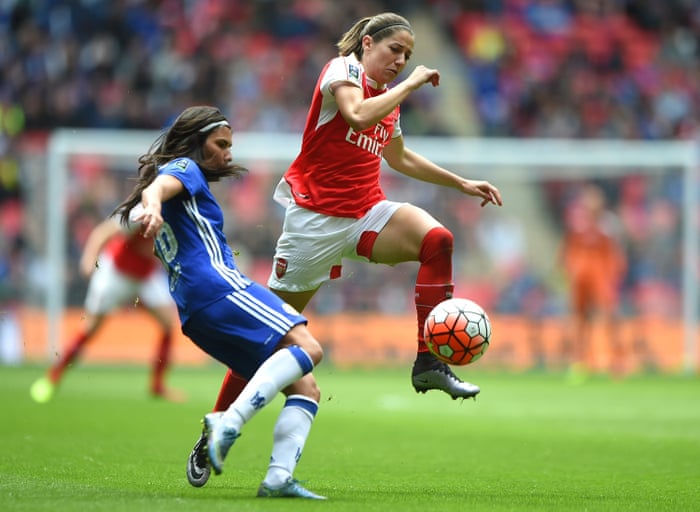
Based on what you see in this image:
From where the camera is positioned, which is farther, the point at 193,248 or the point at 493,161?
the point at 493,161

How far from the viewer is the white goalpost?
19594 mm

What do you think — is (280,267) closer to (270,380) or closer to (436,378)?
(436,378)

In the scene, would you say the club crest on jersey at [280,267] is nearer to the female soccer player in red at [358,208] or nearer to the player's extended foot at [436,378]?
the female soccer player in red at [358,208]

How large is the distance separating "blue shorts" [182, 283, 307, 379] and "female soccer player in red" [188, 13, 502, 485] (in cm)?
121

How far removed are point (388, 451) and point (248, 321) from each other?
336cm

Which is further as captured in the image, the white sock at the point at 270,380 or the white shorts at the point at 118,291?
Answer: the white shorts at the point at 118,291

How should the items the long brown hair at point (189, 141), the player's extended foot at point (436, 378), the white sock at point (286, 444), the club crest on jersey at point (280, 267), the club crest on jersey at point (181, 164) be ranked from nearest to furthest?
the white sock at point (286, 444), the club crest on jersey at point (181, 164), the long brown hair at point (189, 141), the player's extended foot at point (436, 378), the club crest on jersey at point (280, 267)

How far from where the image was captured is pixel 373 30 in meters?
7.27

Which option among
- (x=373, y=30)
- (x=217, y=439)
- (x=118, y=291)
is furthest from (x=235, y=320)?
(x=118, y=291)

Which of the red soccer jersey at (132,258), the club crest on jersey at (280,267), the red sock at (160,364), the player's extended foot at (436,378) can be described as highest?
the club crest on jersey at (280,267)

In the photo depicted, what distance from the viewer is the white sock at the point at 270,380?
5.76m

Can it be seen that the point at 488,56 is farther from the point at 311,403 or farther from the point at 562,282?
the point at 311,403

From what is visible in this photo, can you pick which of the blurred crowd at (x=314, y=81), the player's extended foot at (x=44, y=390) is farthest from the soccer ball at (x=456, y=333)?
the blurred crowd at (x=314, y=81)

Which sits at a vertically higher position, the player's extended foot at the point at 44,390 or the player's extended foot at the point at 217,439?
the player's extended foot at the point at 217,439
